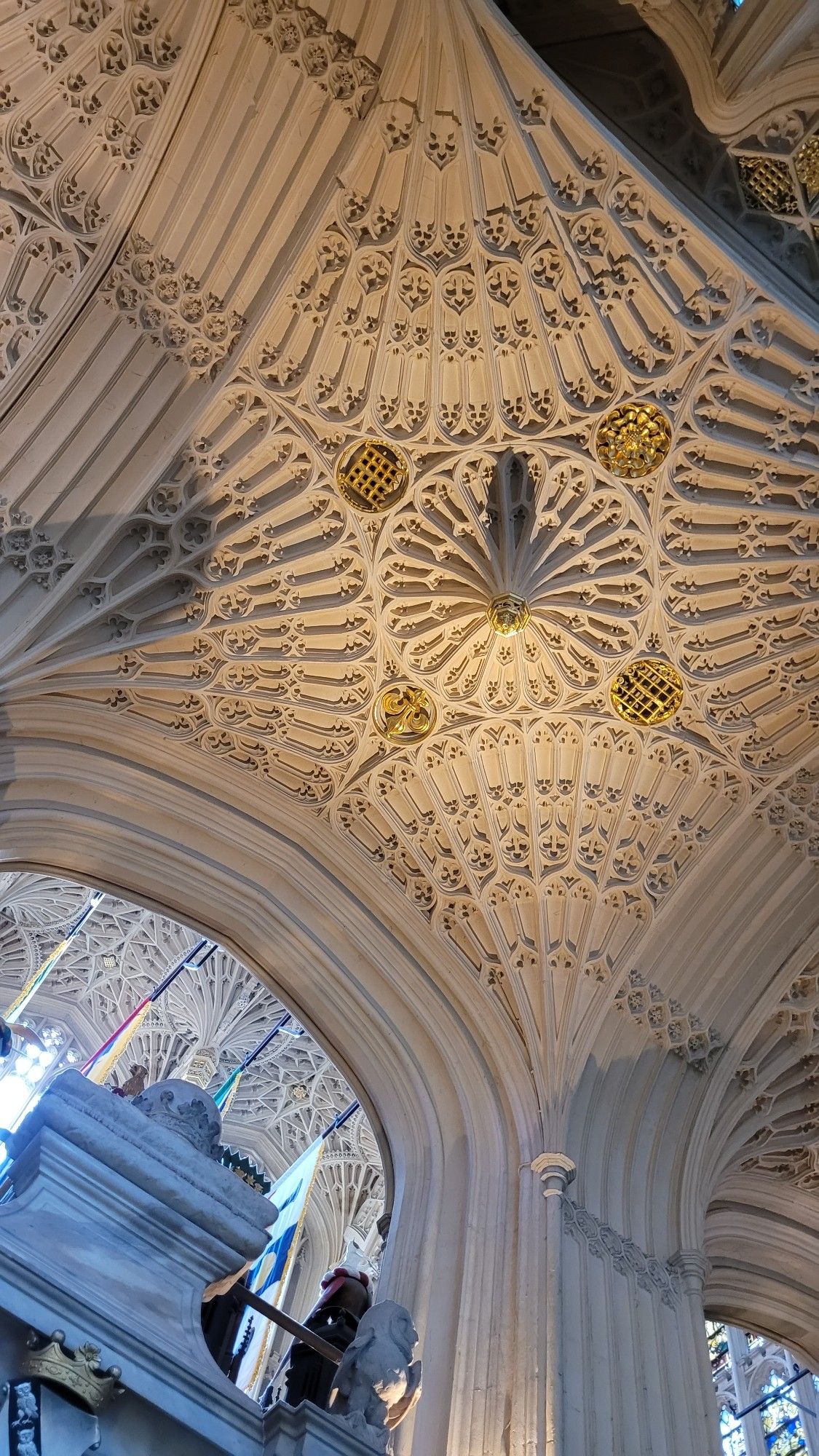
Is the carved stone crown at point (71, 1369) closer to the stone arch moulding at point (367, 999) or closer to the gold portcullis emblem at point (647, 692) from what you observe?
the stone arch moulding at point (367, 999)

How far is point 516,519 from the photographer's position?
33.6 feet

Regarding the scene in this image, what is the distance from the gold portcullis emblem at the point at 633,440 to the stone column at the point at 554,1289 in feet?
17.9

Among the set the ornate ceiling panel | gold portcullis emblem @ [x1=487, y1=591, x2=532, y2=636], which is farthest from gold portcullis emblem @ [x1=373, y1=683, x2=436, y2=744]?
the ornate ceiling panel

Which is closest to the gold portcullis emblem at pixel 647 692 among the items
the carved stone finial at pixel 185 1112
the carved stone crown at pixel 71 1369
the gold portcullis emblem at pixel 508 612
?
the gold portcullis emblem at pixel 508 612

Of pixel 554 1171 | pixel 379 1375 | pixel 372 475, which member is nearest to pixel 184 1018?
pixel 554 1171

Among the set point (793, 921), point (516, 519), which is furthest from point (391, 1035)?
point (516, 519)

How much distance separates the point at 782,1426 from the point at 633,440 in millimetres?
10748

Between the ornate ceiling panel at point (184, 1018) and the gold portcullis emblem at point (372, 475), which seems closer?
the gold portcullis emblem at point (372, 475)

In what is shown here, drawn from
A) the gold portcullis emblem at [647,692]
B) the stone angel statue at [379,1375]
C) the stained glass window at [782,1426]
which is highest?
the gold portcullis emblem at [647,692]

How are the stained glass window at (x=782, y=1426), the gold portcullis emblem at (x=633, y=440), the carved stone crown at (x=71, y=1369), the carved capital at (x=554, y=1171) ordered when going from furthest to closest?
the stained glass window at (x=782, y=1426)
the gold portcullis emblem at (x=633, y=440)
the carved capital at (x=554, y=1171)
the carved stone crown at (x=71, y=1369)

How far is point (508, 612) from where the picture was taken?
10180 millimetres

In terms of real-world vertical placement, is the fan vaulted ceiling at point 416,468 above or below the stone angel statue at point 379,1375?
above

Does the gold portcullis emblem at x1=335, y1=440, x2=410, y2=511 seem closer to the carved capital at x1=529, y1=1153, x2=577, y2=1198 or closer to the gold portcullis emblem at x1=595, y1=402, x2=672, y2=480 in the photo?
the gold portcullis emblem at x1=595, y1=402, x2=672, y2=480

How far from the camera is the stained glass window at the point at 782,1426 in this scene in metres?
12.9
